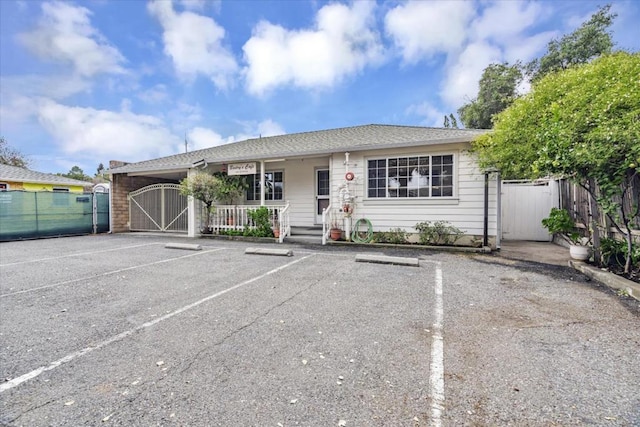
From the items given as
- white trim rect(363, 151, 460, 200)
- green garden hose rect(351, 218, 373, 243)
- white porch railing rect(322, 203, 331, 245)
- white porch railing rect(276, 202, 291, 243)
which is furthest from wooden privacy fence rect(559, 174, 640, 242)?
white porch railing rect(276, 202, 291, 243)

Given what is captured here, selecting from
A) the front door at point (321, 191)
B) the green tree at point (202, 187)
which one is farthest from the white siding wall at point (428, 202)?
the green tree at point (202, 187)

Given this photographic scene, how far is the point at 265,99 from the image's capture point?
1855 centimetres

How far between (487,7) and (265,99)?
481 inches

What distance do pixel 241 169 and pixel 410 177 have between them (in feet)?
19.1

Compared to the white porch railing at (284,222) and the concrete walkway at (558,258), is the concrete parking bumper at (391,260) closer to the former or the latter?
the concrete walkway at (558,258)

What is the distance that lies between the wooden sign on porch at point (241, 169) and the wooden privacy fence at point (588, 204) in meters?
8.79

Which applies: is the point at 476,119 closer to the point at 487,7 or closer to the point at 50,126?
the point at 487,7

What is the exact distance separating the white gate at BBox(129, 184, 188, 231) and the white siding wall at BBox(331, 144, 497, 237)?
7.12 m

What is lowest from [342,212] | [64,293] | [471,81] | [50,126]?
[64,293]

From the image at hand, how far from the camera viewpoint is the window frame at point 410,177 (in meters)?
8.33

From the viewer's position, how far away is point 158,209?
13.1m

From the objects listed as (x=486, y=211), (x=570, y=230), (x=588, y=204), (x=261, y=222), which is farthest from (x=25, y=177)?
(x=588, y=204)

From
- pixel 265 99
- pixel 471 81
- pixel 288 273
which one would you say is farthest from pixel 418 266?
pixel 471 81

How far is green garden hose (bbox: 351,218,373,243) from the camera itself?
8.96 metres
